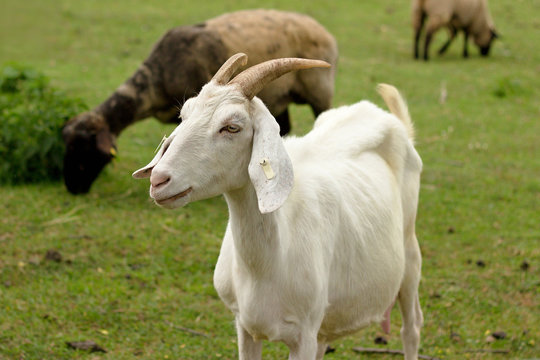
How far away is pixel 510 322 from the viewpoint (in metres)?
5.04

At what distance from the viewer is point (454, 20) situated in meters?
14.7

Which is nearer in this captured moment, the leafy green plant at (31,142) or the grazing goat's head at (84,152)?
the grazing goat's head at (84,152)

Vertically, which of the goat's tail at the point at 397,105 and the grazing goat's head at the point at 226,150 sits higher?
the grazing goat's head at the point at 226,150

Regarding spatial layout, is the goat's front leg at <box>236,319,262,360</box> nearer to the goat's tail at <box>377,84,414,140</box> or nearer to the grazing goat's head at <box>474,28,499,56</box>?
the goat's tail at <box>377,84,414,140</box>

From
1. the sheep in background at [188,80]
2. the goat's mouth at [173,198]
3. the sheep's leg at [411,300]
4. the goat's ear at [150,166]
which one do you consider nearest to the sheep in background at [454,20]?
the sheep in background at [188,80]

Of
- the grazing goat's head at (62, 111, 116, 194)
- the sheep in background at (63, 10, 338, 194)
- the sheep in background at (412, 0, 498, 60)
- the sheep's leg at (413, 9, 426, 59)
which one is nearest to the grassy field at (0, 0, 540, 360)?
the grazing goat's head at (62, 111, 116, 194)

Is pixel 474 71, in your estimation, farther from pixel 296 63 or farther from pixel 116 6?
pixel 296 63

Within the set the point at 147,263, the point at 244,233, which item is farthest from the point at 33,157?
the point at 244,233

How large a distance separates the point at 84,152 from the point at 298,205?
4.21m

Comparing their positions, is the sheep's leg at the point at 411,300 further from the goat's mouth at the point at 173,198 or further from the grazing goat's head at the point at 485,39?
the grazing goat's head at the point at 485,39

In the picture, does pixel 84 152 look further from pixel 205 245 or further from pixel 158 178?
pixel 158 178

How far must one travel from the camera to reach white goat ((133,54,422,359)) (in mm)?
2635

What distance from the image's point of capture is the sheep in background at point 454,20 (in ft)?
46.6

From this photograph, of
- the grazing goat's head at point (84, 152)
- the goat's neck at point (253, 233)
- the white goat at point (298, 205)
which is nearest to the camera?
the white goat at point (298, 205)
